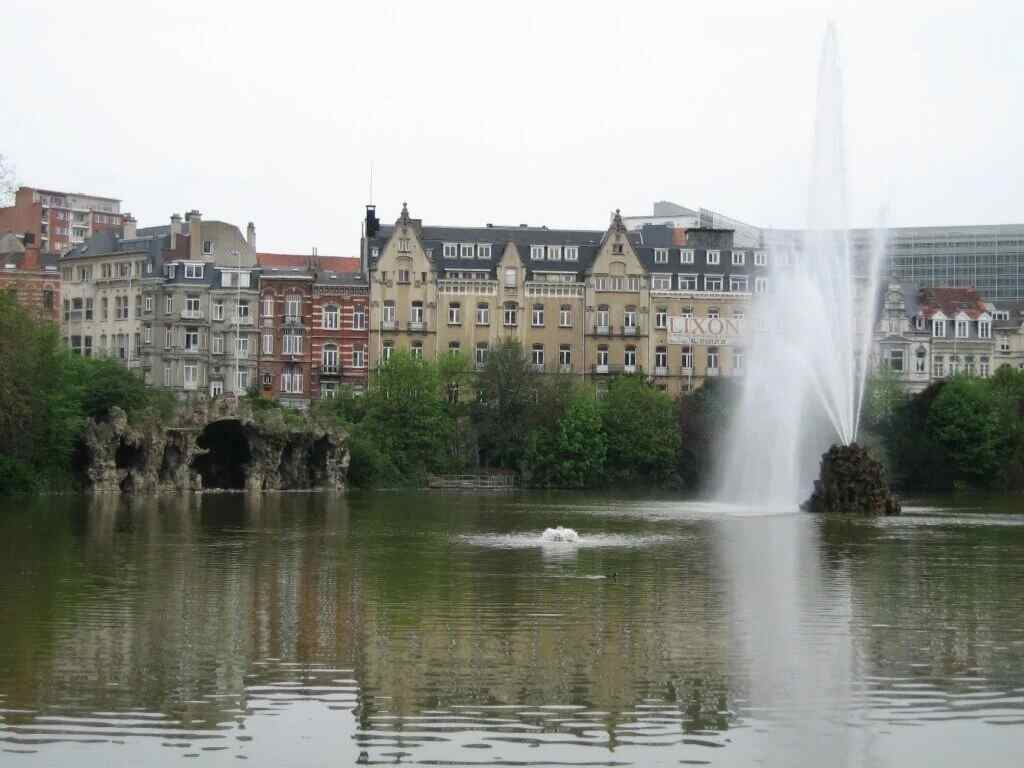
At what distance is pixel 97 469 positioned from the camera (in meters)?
84.0

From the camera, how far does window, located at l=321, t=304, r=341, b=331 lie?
125 metres

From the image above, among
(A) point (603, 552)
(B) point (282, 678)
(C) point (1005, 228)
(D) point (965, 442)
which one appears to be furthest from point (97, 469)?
(C) point (1005, 228)

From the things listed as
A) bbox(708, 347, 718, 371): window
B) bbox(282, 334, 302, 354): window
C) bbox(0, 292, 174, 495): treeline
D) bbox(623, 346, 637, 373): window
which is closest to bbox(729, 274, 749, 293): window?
bbox(708, 347, 718, 371): window

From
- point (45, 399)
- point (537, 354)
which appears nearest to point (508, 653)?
point (45, 399)

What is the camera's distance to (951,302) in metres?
136

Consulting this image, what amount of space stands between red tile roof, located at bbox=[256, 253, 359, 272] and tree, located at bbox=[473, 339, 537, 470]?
98.9 ft

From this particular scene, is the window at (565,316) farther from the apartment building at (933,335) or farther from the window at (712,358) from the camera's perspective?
the apartment building at (933,335)

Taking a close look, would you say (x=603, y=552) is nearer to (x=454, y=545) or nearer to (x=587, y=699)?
(x=454, y=545)

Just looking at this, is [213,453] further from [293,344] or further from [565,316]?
[565,316]

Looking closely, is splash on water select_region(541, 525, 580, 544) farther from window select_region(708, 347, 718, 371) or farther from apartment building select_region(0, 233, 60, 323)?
apartment building select_region(0, 233, 60, 323)

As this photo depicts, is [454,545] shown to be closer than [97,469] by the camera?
Yes

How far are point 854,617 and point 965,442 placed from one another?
269ft

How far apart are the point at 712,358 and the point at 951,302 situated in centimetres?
2159

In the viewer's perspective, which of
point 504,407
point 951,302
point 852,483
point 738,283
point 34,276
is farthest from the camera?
point 951,302
